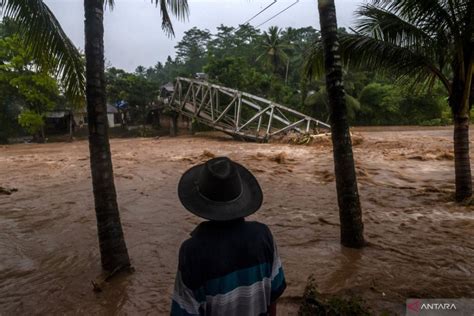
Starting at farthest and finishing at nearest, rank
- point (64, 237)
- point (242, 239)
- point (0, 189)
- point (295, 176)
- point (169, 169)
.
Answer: point (169, 169) < point (295, 176) < point (0, 189) < point (64, 237) < point (242, 239)

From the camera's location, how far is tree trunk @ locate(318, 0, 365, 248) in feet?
13.9

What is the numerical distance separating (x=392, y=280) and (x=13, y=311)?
378 cm

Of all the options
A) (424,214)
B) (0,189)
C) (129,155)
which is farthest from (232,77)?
(424,214)

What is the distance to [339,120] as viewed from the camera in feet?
14.0

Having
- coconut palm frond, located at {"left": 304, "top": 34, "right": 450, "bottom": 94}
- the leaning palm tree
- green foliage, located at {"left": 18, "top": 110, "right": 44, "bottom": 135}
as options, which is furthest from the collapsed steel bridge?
the leaning palm tree

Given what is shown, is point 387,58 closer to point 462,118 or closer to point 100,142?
point 462,118

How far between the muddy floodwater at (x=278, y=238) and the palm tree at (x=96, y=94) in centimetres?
39

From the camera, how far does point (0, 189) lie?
9016 millimetres

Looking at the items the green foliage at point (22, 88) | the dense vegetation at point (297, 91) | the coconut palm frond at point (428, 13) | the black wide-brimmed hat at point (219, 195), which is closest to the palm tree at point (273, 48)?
the dense vegetation at point (297, 91)

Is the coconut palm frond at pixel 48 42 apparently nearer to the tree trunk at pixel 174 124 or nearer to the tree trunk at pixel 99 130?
the tree trunk at pixel 99 130

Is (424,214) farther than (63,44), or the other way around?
(424,214)

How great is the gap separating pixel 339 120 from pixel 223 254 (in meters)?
3.08

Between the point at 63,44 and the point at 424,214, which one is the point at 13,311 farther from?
the point at 424,214

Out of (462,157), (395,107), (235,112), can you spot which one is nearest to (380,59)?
(462,157)
